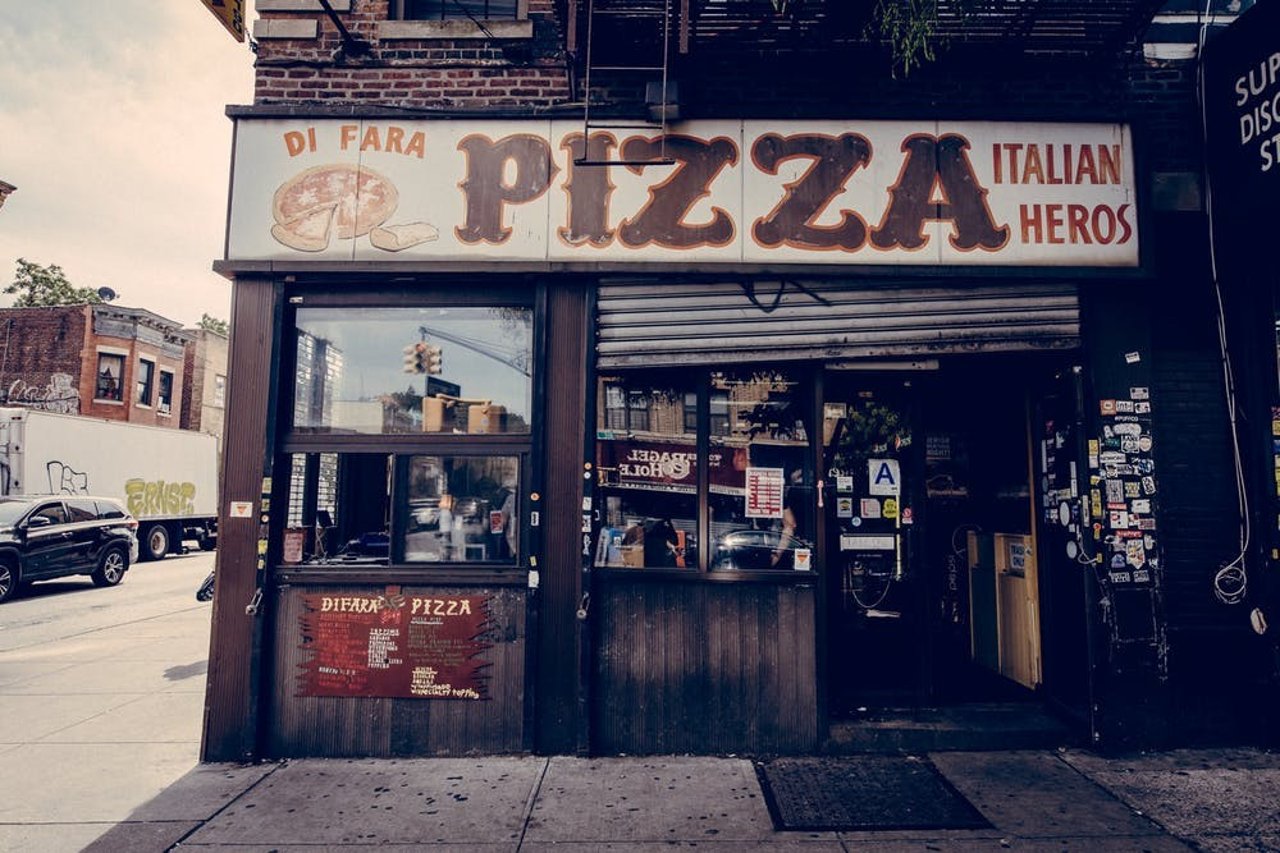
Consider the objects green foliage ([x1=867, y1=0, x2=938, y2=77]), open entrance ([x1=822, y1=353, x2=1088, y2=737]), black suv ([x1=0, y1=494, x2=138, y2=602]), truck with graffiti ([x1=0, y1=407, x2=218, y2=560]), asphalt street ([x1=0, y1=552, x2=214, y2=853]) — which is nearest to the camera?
asphalt street ([x1=0, y1=552, x2=214, y2=853])

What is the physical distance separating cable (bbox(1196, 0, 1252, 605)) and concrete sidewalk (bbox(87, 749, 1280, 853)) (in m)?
1.14

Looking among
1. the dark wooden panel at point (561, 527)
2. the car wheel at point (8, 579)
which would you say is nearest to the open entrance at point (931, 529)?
the dark wooden panel at point (561, 527)

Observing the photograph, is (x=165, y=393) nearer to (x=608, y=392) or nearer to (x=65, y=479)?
(x=65, y=479)

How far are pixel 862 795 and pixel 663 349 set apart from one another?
3.23 metres

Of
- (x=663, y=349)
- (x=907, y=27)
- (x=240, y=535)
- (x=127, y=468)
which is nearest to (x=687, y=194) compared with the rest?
(x=663, y=349)

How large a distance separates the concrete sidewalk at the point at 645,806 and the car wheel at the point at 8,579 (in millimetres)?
11220

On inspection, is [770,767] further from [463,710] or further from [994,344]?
[994,344]

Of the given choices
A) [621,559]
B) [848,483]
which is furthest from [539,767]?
[848,483]

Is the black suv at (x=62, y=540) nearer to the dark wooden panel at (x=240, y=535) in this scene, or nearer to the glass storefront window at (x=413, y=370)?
the dark wooden panel at (x=240, y=535)

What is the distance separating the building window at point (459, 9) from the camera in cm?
620

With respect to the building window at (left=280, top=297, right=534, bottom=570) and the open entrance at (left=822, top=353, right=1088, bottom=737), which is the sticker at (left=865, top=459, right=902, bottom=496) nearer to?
the open entrance at (left=822, top=353, right=1088, bottom=737)

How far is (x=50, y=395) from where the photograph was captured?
2748 centimetres

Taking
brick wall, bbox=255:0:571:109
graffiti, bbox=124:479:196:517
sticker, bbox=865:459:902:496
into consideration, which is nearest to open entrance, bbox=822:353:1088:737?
sticker, bbox=865:459:902:496

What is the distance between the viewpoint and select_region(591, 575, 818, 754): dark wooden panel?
5.41 meters
